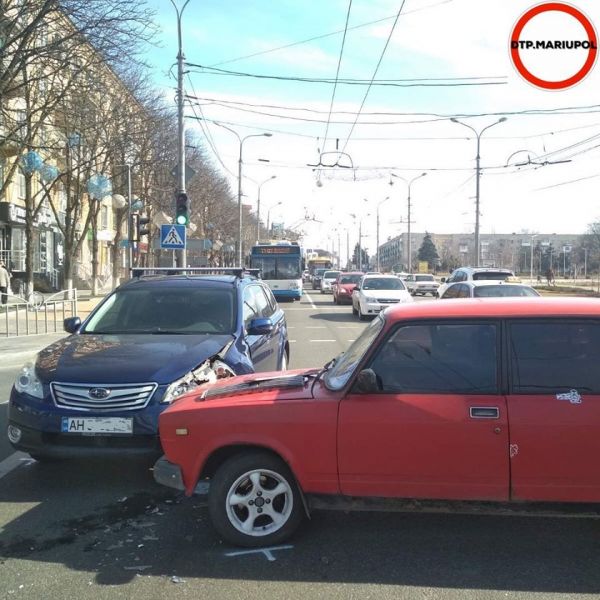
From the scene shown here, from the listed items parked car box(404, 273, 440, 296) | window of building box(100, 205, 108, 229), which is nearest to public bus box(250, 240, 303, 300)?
parked car box(404, 273, 440, 296)

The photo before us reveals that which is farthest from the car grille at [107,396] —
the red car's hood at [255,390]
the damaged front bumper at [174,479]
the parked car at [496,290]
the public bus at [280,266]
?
the public bus at [280,266]

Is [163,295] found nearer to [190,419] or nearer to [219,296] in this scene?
[219,296]

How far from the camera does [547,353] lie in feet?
13.0

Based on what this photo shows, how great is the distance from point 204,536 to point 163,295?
3402 millimetres

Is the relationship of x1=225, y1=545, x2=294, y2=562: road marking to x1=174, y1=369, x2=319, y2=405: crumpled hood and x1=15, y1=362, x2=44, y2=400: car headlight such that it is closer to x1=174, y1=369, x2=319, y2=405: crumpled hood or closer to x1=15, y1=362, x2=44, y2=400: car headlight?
x1=174, y1=369, x2=319, y2=405: crumpled hood

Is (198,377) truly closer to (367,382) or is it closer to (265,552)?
(265,552)

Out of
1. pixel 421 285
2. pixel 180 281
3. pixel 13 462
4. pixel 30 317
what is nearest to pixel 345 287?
pixel 421 285

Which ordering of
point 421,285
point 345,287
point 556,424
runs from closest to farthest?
point 556,424 → point 345,287 → point 421,285

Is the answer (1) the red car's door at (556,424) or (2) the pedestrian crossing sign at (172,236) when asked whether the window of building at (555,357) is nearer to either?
(1) the red car's door at (556,424)

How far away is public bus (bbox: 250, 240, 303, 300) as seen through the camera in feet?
104

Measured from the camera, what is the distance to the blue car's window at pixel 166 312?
21.5 ft

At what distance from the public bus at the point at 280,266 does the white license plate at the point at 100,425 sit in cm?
2674

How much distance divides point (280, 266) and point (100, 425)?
27.2 metres

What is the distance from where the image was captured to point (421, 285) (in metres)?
42.0
